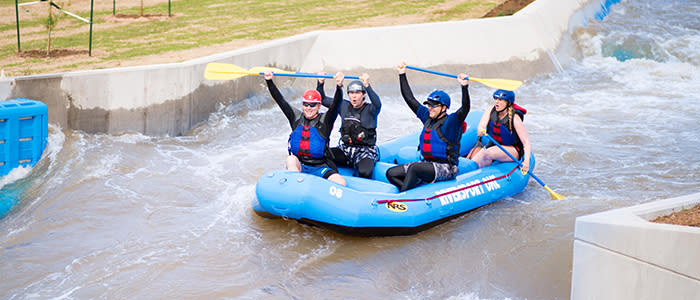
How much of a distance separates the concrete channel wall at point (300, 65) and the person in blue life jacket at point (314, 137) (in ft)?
8.55

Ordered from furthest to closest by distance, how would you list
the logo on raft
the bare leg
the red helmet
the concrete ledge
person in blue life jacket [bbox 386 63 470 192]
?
the bare leg < person in blue life jacket [bbox 386 63 470 192] < the red helmet < the logo on raft < the concrete ledge

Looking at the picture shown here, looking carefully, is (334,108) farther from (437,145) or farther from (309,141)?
(437,145)

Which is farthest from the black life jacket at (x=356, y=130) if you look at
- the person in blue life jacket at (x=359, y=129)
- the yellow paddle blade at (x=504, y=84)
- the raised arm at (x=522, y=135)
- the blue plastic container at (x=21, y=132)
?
the blue plastic container at (x=21, y=132)

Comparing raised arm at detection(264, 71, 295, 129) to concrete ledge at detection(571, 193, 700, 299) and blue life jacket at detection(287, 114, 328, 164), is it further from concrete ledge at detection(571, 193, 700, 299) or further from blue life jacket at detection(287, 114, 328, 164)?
concrete ledge at detection(571, 193, 700, 299)

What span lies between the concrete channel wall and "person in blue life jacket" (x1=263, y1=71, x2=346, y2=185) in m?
2.60

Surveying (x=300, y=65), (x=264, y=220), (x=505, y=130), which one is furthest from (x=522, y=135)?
(x=300, y=65)

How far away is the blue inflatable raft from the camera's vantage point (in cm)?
469

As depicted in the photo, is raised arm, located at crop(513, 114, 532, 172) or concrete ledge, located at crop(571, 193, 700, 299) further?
raised arm, located at crop(513, 114, 532, 172)

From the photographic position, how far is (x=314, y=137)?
5.06 meters

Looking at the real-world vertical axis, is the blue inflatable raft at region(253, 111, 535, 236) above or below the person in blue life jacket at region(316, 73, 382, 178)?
below

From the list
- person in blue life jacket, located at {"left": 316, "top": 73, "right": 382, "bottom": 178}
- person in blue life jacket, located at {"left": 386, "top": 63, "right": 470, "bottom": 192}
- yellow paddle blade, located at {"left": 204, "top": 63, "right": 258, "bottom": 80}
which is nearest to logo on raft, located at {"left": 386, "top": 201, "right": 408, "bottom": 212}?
person in blue life jacket, located at {"left": 386, "top": 63, "right": 470, "bottom": 192}

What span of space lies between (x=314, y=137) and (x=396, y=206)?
33.2 inches

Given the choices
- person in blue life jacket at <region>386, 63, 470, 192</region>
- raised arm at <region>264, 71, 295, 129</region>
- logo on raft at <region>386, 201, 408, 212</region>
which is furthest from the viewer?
raised arm at <region>264, 71, 295, 129</region>

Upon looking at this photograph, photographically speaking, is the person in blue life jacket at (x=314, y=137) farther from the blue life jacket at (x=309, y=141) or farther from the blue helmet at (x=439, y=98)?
the blue helmet at (x=439, y=98)
